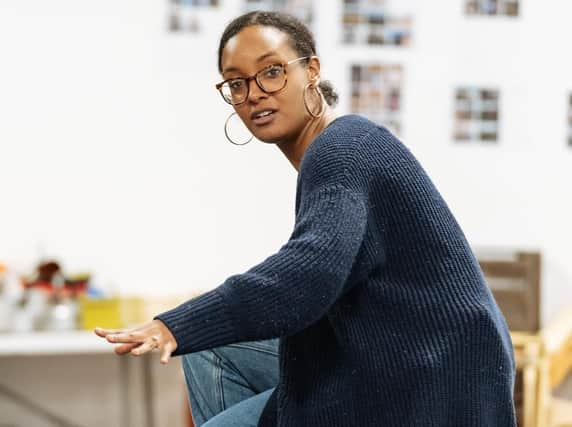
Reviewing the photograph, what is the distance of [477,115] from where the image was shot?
2.83 metres

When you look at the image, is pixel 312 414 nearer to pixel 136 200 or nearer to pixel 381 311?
pixel 381 311

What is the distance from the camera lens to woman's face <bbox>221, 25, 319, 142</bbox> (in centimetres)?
111

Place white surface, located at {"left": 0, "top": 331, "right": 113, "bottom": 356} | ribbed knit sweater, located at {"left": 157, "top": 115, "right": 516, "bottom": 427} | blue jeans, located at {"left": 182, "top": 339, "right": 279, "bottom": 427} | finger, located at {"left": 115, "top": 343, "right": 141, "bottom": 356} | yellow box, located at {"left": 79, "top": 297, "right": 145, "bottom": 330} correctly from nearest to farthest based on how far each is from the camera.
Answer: finger, located at {"left": 115, "top": 343, "right": 141, "bottom": 356}
ribbed knit sweater, located at {"left": 157, "top": 115, "right": 516, "bottom": 427}
blue jeans, located at {"left": 182, "top": 339, "right": 279, "bottom": 427}
white surface, located at {"left": 0, "top": 331, "right": 113, "bottom": 356}
yellow box, located at {"left": 79, "top": 297, "right": 145, "bottom": 330}

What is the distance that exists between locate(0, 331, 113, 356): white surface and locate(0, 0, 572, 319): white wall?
315 millimetres

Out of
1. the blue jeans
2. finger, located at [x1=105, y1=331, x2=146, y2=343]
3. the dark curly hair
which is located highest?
the dark curly hair

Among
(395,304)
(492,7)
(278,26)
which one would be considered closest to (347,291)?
(395,304)

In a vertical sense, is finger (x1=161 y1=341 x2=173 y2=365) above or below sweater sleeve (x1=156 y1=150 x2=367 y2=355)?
below

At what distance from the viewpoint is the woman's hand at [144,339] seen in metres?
0.89

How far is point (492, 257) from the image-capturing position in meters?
2.60

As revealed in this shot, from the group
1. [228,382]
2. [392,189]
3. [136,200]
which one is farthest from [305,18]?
[392,189]

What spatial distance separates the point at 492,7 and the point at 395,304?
1967 millimetres

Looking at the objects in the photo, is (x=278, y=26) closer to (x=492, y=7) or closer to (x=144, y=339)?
(x=144, y=339)

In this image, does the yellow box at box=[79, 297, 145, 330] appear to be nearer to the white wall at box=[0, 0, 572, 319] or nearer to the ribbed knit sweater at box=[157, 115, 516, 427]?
the white wall at box=[0, 0, 572, 319]

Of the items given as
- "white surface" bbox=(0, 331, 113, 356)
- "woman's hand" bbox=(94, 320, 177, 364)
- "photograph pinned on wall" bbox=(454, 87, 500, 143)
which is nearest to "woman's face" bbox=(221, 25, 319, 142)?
"woman's hand" bbox=(94, 320, 177, 364)
